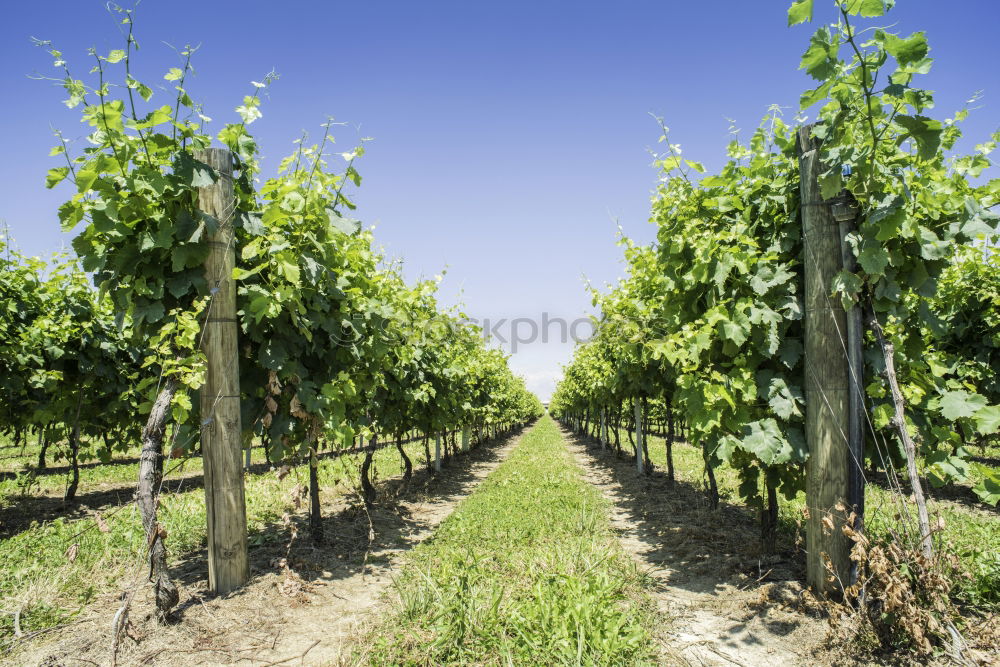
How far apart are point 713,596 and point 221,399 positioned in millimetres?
4271

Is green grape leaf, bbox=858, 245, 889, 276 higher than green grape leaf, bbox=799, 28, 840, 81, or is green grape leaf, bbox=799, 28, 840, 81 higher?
green grape leaf, bbox=799, 28, 840, 81

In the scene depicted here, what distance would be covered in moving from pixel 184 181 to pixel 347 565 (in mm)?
3967

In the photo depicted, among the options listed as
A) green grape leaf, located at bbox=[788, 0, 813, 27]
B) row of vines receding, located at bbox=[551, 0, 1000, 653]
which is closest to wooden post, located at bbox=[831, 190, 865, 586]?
row of vines receding, located at bbox=[551, 0, 1000, 653]

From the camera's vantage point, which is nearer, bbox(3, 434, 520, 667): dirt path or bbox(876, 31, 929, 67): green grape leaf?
bbox(876, 31, 929, 67): green grape leaf

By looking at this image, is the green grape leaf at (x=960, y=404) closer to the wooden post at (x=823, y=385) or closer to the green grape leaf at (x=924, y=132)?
the wooden post at (x=823, y=385)

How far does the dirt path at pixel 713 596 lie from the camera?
10.9 ft

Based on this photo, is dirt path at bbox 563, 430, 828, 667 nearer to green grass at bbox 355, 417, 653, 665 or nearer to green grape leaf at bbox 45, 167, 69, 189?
green grass at bbox 355, 417, 653, 665

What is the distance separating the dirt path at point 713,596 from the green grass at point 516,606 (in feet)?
0.81

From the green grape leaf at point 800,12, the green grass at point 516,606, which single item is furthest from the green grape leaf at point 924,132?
the green grass at point 516,606

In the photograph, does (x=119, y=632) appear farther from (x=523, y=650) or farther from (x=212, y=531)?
(x=523, y=650)

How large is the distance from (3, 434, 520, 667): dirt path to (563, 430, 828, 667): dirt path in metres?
2.39

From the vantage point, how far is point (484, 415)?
18297 millimetres

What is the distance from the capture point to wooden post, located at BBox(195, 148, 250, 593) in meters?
4.00

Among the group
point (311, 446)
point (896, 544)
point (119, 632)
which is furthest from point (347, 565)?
point (896, 544)
